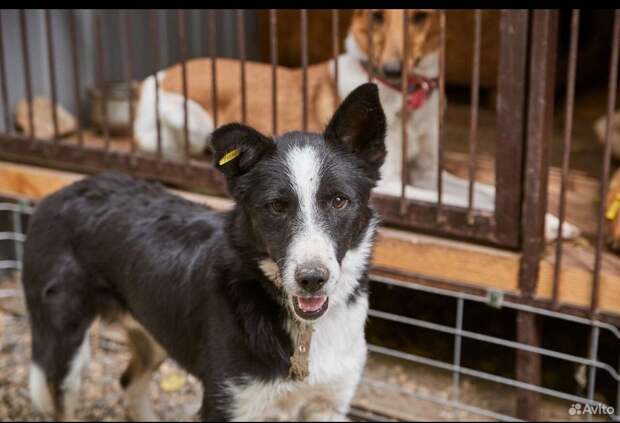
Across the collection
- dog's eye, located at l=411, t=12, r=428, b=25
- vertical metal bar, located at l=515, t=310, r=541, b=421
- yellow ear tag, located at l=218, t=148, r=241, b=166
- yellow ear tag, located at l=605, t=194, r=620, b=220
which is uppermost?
dog's eye, located at l=411, t=12, r=428, b=25

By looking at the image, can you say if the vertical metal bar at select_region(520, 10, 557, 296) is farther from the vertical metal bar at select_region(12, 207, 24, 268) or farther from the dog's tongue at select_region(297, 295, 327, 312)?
the vertical metal bar at select_region(12, 207, 24, 268)

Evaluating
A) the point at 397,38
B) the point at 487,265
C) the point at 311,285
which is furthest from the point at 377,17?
the point at 311,285

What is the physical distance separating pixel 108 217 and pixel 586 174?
102 inches

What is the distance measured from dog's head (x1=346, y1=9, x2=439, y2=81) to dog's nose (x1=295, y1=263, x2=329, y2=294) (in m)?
1.53

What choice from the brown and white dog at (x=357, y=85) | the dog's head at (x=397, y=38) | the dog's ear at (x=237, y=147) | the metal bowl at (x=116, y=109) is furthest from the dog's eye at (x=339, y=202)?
the metal bowl at (x=116, y=109)

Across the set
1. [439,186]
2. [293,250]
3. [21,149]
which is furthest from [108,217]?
[21,149]

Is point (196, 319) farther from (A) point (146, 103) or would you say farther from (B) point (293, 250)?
(A) point (146, 103)

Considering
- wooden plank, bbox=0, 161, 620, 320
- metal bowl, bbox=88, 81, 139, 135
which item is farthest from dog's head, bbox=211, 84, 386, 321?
metal bowl, bbox=88, 81, 139, 135

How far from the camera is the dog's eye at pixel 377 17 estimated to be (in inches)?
136

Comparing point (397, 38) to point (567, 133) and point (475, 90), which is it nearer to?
point (475, 90)

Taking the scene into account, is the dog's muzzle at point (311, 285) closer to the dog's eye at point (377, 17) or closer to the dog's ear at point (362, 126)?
the dog's ear at point (362, 126)

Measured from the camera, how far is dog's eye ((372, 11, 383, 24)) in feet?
11.3

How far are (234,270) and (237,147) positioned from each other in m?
0.40

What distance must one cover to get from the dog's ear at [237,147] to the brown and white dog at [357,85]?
97cm
